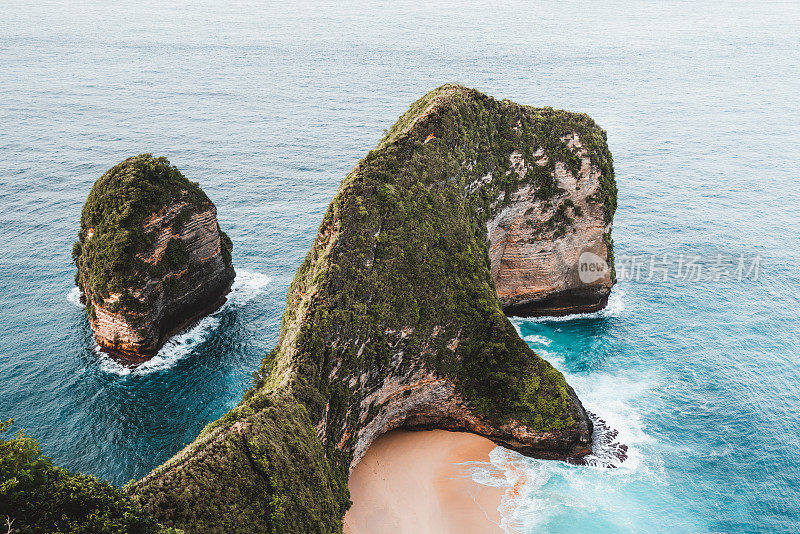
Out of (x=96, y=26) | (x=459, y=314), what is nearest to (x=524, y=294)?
(x=459, y=314)

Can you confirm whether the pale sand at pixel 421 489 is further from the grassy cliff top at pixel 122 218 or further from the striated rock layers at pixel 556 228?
the grassy cliff top at pixel 122 218

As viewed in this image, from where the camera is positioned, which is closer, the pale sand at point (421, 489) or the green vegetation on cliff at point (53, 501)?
the green vegetation on cliff at point (53, 501)

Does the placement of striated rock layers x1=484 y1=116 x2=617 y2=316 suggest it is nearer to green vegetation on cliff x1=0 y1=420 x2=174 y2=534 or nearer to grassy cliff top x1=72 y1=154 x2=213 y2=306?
grassy cliff top x1=72 y1=154 x2=213 y2=306

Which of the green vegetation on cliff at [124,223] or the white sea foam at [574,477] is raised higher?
the green vegetation on cliff at [124,223]

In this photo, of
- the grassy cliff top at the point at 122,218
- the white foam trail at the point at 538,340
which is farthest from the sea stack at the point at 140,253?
the white foam trail at the point at 538,340

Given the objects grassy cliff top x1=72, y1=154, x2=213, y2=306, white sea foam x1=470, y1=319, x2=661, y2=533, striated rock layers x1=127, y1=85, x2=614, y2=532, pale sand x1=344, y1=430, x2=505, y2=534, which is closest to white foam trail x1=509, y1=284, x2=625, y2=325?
striated rock layers x1=127, y1=85, x2=614, y2=532
